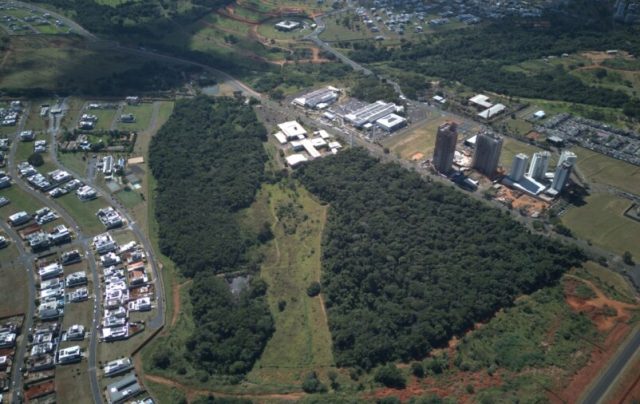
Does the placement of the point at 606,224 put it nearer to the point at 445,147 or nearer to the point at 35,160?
the point at 445,147

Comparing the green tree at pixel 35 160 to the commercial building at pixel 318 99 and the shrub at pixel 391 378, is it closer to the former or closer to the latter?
the commercial building at pixel 318 99

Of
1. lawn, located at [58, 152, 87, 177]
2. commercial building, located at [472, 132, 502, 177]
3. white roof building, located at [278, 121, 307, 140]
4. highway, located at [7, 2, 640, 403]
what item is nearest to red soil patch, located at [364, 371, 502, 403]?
highway, located at [7, 2, 640, 403]

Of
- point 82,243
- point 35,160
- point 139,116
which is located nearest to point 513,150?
point 82,243

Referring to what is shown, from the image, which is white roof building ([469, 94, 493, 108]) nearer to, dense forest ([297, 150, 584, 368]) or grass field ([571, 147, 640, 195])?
grass field ([571, 147, 640, 195])

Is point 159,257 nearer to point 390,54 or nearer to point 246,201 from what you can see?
point 246,201

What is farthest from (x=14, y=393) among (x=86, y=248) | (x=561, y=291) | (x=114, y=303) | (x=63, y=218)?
(x=561, y=291)

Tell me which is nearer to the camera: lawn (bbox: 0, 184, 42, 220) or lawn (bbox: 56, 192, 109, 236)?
lawn (bbox: 56, 192, 109, 236)
